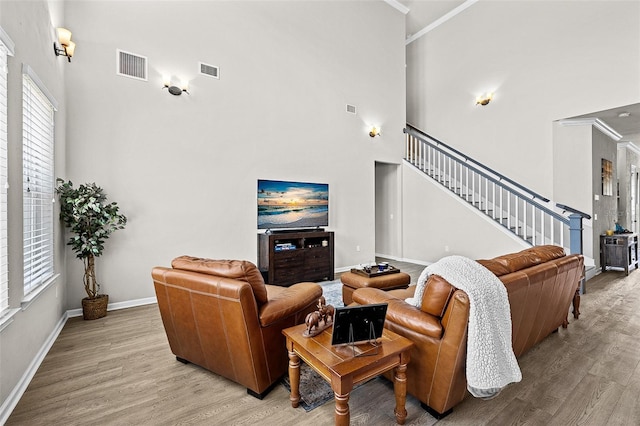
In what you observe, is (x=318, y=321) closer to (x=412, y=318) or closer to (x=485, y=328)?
(x=412, y=318)

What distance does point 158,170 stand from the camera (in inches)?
163

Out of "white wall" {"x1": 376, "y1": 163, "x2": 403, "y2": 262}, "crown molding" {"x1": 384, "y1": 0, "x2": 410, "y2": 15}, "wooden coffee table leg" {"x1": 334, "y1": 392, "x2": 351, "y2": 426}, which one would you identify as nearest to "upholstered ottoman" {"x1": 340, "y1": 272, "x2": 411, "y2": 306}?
"wooden coffee table leg" {"x1": 334, "y1": 392, "x2": 351, "y2": 426}

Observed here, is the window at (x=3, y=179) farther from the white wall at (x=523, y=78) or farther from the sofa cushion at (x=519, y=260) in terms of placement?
the white wall at (x=523, y=78)

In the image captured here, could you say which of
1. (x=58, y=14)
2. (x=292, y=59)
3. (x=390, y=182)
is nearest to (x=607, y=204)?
(x=390, y=182)

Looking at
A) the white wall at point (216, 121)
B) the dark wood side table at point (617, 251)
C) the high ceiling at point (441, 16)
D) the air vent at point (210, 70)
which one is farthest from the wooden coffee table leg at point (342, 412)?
the dark wood side table at point (617, 251)

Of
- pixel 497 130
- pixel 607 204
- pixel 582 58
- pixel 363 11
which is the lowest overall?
pixel 607 204

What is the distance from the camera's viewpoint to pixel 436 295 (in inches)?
70.4

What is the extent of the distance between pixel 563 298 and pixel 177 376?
347 centimetres

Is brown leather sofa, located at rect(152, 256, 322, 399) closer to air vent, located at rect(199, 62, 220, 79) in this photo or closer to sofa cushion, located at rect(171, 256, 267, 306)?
sofa cushion, located at rect(171, 256, 267, 306)

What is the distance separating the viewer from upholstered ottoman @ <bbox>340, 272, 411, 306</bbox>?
3384 millimetres

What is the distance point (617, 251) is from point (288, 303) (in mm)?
6775

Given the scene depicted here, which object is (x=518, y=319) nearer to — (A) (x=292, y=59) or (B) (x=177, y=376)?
(B) (x=177, y=376)

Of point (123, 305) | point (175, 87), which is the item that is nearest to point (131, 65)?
point (175, 87)

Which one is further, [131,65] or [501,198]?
[501,198]
